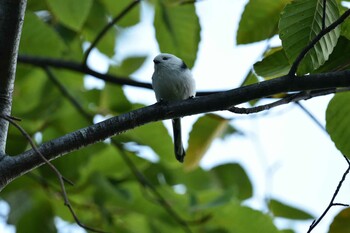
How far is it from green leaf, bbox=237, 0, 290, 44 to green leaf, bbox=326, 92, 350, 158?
53 cm

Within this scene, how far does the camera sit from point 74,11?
3.77m

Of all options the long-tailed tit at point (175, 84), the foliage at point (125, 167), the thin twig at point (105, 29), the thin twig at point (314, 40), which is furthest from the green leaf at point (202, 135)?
the thin twig at point (314, 40)

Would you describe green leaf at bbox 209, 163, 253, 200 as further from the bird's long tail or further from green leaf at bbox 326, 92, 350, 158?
green leaf at bbox 326, 92, 350, 158

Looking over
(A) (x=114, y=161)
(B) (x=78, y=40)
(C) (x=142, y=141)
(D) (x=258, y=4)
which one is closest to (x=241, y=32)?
(D) (x=258, y=4)

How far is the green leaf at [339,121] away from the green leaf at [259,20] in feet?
1.72

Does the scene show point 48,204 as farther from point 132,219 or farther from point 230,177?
point 230,177

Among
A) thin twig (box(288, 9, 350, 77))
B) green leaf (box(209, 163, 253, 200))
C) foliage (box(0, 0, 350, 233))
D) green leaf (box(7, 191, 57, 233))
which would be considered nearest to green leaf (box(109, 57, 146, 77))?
foliage (box(0, 0, 350, 233))

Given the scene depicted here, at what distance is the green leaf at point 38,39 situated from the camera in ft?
12.6

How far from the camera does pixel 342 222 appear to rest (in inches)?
Answer: 105

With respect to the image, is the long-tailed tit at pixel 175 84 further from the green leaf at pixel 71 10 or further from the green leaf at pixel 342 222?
the green leaf at pixel 342 222

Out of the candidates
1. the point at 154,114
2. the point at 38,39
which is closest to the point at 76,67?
the point at 38,39

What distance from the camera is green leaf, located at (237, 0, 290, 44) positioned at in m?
2.92

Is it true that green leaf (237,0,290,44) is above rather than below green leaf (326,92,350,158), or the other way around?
above

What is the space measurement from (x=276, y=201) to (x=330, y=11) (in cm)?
193
